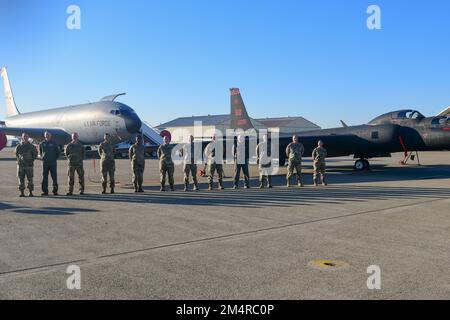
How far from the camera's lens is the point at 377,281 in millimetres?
4238

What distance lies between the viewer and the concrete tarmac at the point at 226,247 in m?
4.05

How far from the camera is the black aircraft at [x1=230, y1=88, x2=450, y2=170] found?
1709 centimetres

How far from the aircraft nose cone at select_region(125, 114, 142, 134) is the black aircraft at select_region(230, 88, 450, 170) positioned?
9090 millimetres

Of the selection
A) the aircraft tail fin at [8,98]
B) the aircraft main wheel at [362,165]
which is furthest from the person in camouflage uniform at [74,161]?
the aircraft tail fin at [8,98]

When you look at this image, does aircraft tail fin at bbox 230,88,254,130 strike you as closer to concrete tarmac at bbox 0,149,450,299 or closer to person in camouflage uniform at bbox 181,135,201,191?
person in camouflage uniform at bbox 181,135,201,191

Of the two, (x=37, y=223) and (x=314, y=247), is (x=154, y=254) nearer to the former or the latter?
(x=314, y=247)

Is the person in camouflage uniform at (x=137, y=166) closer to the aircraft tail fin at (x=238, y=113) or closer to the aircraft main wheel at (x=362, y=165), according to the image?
the aircraft main wheel at (x=362, y=165)

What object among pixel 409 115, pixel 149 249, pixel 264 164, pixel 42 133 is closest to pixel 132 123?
pixel 42 133

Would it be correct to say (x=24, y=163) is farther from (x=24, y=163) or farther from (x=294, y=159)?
(x=294, y=159)

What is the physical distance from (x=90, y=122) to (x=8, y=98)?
75.4 ft

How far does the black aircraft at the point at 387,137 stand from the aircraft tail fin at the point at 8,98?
3310cm

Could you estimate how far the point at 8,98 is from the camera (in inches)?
1672
